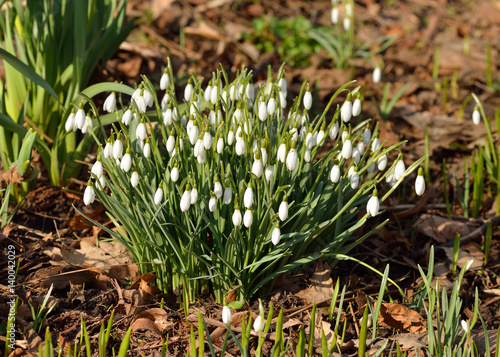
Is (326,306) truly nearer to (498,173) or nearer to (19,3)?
(498,173)

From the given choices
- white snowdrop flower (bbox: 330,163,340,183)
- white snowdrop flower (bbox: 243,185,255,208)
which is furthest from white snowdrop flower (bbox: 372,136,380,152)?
white snowdrop flower (bbox: 243,185,255,208)

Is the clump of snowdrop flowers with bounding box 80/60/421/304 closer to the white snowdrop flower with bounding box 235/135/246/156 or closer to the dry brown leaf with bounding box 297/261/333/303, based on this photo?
the white snowdrop flower with bounding box 235/135/246/156

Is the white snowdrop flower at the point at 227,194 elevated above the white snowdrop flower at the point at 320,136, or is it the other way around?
the white snowdrop flower at the point at 320,136

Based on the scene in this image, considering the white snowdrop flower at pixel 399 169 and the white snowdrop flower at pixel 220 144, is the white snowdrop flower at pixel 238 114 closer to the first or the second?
the white snowdrop flower at pixel 220 144

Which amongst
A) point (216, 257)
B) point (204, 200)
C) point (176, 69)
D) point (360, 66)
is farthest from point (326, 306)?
point (360, 66)

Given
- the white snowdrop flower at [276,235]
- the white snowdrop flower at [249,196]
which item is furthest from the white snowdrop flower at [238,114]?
the white snowdrop flower at [276,235]
